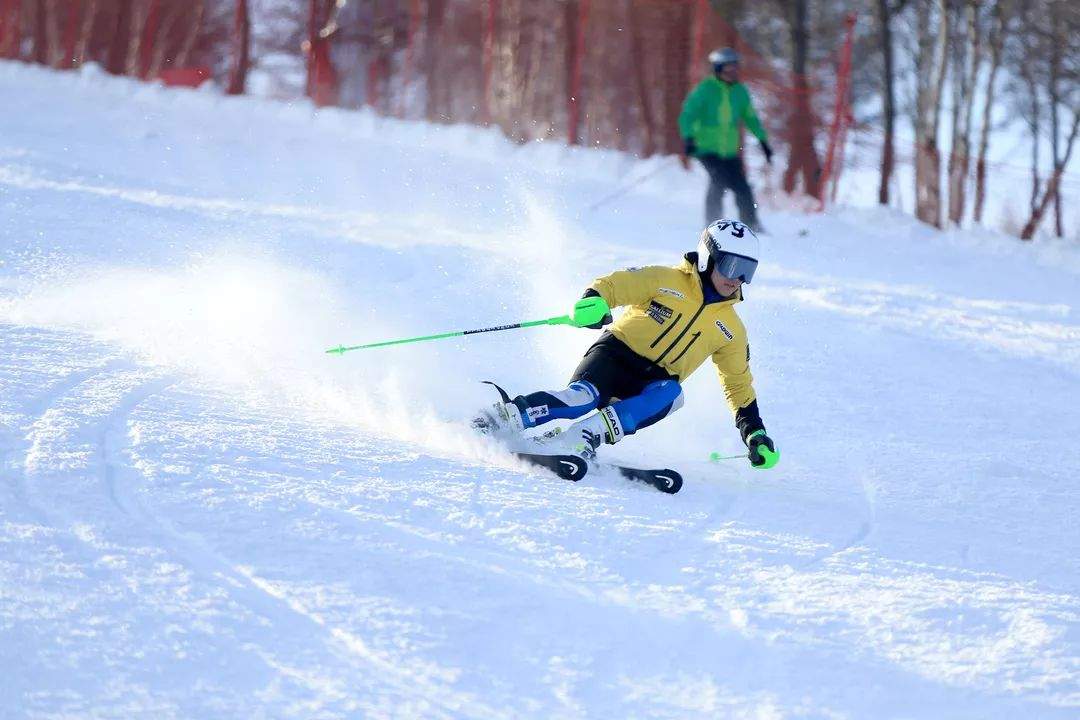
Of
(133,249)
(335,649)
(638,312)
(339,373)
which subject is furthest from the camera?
(133,249)

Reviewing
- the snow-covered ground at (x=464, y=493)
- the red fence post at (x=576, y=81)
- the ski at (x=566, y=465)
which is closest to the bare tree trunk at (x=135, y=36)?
the snow-covered ground at (x=464, y=493)

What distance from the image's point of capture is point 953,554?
461 cm

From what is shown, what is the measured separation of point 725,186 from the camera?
10.6m

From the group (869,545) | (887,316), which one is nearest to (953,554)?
(869,545)

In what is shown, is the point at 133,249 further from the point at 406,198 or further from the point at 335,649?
the point at 335,649

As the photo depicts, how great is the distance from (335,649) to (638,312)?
284 centimetres

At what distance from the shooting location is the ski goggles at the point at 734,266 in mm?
5438

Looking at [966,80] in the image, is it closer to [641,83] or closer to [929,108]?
[929,108]

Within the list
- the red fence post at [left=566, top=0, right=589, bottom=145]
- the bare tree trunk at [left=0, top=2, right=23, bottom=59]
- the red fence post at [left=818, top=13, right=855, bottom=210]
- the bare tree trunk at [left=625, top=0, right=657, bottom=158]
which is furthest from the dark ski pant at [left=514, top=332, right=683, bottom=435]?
the bare tree trunk at [left=0, top=2, right=23, bottom=59]

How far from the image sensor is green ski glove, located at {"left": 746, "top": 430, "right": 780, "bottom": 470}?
17.7 feet

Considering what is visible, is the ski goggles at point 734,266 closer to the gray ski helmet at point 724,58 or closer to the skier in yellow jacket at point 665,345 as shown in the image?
the skier in yellow jacket at point 665,345

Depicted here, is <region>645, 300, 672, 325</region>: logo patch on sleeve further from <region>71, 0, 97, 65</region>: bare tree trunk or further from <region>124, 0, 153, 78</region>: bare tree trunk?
<region>71, 0, 97, 65</region>: bare tree trunk

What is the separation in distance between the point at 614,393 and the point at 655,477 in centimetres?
67

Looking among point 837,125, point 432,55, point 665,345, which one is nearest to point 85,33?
point 432,55
